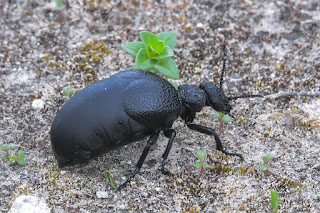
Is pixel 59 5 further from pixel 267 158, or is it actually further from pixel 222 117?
pixel 267 158

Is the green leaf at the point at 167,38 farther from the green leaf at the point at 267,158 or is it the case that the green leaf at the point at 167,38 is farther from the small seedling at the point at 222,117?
the green leaf at the point at 267,158

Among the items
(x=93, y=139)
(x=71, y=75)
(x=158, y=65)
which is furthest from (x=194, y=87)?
(x=71, y=75)

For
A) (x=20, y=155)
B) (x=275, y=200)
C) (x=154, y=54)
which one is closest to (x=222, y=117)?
(x=154, y=54)

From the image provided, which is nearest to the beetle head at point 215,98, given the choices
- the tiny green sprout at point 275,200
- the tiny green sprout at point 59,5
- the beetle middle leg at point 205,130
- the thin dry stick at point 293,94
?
the beetle middle leg at point 205,130

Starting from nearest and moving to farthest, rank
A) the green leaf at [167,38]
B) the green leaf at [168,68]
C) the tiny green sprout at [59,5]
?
the green leaf at [168,68]
the green leaf at [167,38]
the tiny green sprout at [59,5]

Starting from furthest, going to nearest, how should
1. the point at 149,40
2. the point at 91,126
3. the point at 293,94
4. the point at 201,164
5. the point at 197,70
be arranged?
the point at 197,70, the point at 293,94, the point at 149,40, the point at 201,164, the point at 91,126

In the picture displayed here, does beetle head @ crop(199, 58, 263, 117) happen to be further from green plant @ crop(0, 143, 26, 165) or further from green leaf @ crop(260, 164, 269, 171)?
green plant @ crop(0, 143, 26, 165)
